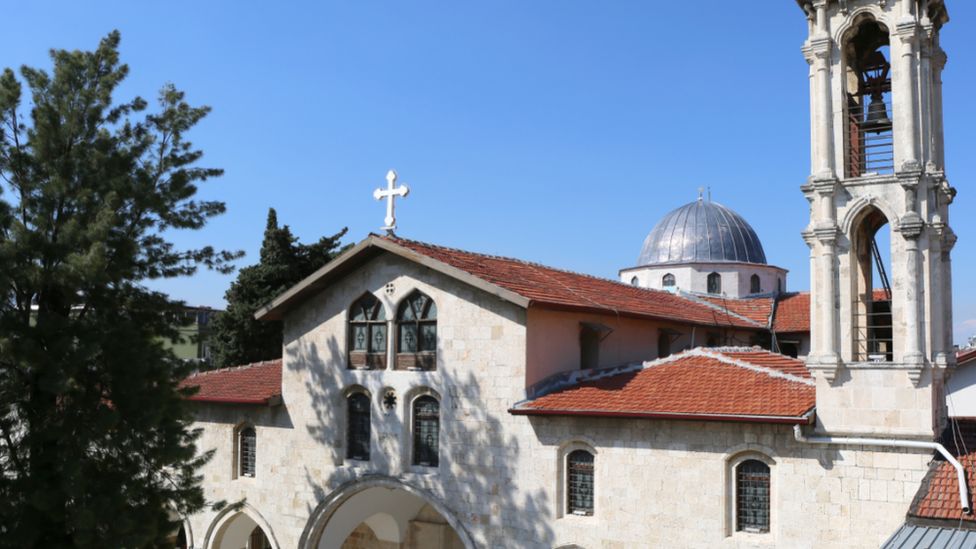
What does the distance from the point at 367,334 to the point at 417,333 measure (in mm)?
1365

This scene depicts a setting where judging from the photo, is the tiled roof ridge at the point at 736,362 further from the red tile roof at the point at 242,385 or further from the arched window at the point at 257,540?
the arched window at the point at 257,540

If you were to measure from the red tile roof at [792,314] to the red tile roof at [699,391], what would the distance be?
11.6m

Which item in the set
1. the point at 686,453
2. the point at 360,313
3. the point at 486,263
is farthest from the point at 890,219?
the point at 360,313

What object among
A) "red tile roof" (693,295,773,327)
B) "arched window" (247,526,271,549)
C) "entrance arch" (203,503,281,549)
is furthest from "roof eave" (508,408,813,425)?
"red tile roof" (693,295,773,327)

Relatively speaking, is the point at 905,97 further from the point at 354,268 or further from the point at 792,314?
the point at 792,314

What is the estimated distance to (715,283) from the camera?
36.2 m

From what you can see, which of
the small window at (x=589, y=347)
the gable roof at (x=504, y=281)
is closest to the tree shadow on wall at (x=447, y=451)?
the gable roof at (x=504, y=281)

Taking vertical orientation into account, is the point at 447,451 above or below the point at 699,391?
below

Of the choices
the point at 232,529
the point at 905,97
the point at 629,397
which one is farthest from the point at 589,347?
the point at 232,529

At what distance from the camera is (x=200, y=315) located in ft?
177

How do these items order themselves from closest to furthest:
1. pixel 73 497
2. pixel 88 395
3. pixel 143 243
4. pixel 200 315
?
pixel 73 497 < pixel 88 395 < pixel 143 243 < pixel 200 315

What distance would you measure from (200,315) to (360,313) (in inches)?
1511

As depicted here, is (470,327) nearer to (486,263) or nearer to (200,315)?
(486,263)

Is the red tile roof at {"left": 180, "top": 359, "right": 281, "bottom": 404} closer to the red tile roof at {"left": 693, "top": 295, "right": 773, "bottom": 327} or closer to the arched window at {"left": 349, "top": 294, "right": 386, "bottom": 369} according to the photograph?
the arched window at {"left": 349, "top": 294, "right": 386, "bottom": 369}
